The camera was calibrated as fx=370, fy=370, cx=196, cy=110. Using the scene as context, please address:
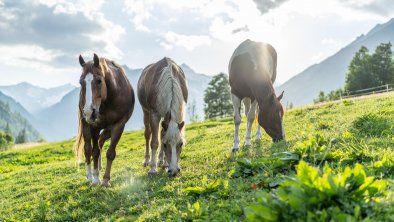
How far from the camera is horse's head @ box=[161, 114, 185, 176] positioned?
9.30 metres

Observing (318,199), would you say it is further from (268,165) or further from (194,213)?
(268,165)

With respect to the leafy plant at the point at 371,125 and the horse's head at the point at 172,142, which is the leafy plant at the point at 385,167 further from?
the horse's head at the point at 172,142

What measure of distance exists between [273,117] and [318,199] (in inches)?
303

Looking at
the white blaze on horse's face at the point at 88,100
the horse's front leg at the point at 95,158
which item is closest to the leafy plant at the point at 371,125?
the white blaze on horse's face at the point at 88,100

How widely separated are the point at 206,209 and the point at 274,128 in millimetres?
6524

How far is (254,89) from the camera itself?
38.4 feet

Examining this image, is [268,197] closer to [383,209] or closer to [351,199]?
[351,199]

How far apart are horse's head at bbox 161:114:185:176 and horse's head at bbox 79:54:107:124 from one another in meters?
1.76

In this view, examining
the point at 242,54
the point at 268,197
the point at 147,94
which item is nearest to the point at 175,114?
the point at 147,94

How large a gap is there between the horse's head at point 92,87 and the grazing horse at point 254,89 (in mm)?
4913

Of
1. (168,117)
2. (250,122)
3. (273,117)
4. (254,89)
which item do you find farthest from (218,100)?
(168,117)

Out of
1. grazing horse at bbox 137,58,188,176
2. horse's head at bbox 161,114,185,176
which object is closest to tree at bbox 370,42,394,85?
grazing horse at bbox 137,58,188,176

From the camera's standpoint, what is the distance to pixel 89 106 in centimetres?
827

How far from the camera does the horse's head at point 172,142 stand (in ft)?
30.5
